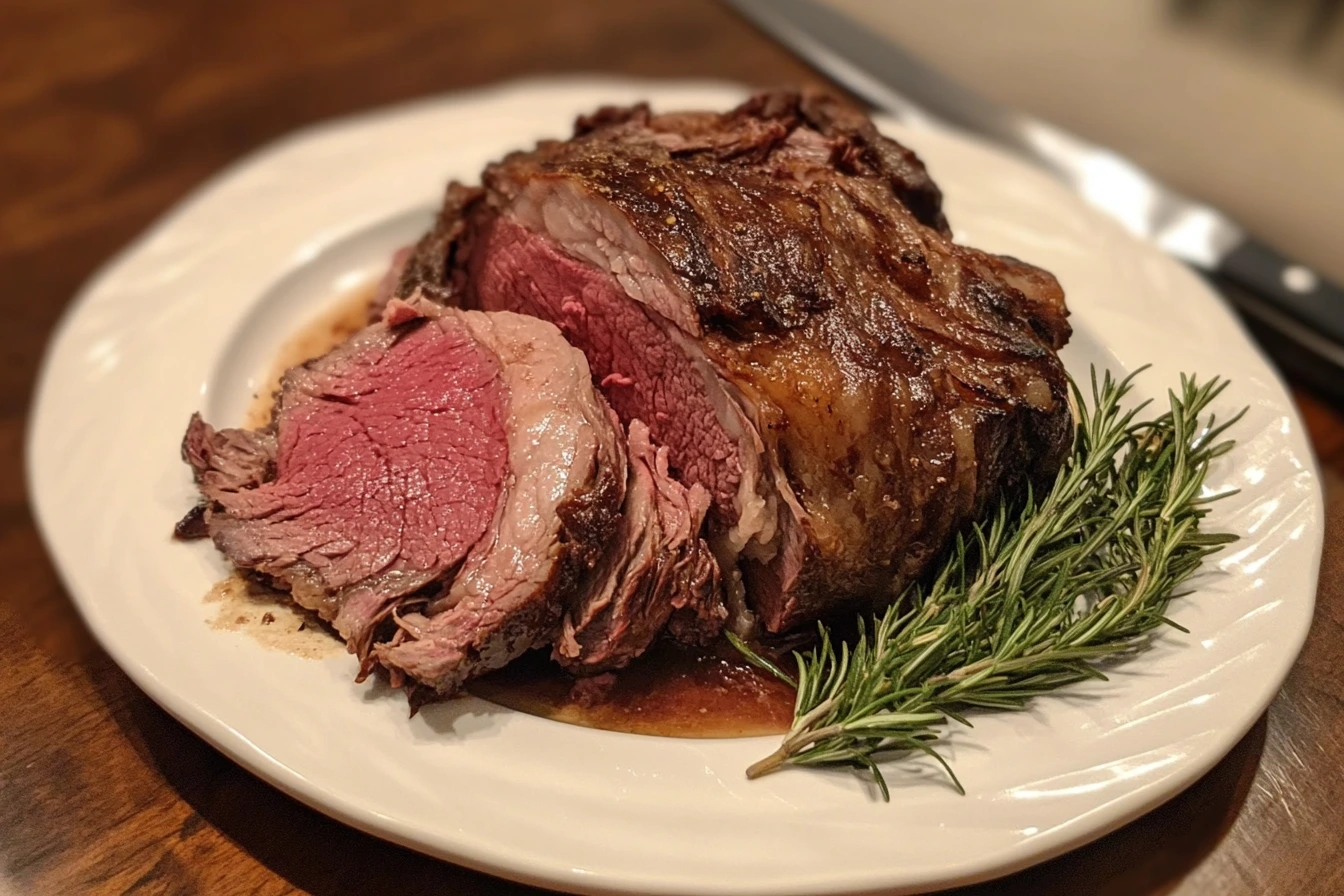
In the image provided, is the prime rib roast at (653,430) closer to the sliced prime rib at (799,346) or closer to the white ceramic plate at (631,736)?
the sliced prime rib at (799,346)

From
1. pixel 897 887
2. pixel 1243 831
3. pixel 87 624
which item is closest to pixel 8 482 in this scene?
pixel 87 624

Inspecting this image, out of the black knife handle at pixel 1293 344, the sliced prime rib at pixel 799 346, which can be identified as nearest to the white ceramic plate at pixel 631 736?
the sliced prime rib at pixel 799 346

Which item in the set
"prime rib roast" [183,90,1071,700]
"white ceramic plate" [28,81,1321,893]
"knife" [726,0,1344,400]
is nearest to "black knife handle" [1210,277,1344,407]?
"knife" [726,0,1344,400]

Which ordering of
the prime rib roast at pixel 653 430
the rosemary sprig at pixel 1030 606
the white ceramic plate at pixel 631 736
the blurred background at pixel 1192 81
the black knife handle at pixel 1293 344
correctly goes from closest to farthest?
the white ceramic plate at pixel 631 736, the rosemary sprig at pixel 1030 606, the prime rib roast at pixel 653 430, the black knife handle at pixel 1293 344, the blurred background at pixel 1192 81

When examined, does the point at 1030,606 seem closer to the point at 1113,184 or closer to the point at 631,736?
the point at 631,736

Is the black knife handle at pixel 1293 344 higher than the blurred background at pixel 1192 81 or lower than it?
lower

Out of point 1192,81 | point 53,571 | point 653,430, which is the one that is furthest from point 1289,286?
point 53,571

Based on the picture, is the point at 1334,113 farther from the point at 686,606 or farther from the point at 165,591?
the point at 165,591
